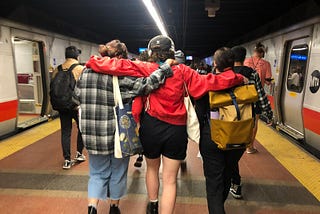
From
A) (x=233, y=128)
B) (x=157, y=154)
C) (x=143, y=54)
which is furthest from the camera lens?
(x=143, y=54)

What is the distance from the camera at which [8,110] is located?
505 cm

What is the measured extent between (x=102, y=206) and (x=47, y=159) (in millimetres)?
1692

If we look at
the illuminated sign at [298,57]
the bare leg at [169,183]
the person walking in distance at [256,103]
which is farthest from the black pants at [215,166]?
the illuminated sign at [298,57]

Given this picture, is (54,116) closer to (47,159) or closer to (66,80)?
(47,159)

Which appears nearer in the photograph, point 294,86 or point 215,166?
point 215,166

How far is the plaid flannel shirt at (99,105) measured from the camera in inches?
77.0

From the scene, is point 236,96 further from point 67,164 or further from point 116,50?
point 67,164

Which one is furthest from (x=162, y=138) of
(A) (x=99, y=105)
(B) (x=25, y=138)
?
(B) (x=25, y=138)

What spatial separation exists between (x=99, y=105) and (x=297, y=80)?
170 inches

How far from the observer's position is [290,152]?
4262mm

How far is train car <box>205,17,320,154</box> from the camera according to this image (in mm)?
4219

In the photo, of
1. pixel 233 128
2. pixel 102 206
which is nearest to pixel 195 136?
pixel 233 128

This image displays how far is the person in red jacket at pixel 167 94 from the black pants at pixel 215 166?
0.17 metres

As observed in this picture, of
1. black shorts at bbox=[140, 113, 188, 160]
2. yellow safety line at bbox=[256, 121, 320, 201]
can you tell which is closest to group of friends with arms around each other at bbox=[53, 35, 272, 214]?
black shorts at bbox=[140, 113, 188, 160]
